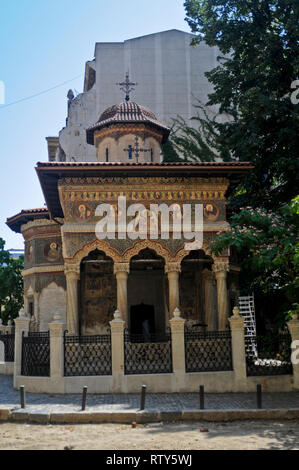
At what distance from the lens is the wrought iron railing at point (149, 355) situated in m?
12.1

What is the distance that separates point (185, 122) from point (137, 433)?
71.7 ft

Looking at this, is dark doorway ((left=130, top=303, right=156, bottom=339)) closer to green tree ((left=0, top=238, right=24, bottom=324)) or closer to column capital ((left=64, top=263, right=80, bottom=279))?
column capital ((left=64, top=263, right=80, bottom=279))

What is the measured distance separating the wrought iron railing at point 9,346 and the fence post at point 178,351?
21.0 feet

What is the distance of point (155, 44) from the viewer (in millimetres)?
28109

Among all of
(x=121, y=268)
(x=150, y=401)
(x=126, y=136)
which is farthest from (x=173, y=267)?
(x=126, y=136)

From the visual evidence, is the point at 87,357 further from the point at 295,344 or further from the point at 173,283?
the point at 295,344

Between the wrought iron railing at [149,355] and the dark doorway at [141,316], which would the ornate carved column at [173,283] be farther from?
the dark doorway at [141,316]

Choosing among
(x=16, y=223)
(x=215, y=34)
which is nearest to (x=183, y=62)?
(x=215, y=34)

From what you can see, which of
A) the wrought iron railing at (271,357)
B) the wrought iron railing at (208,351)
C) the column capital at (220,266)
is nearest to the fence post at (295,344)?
the wrought iron railing at (271,357)

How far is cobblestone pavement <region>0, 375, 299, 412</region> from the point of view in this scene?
32.5 feet

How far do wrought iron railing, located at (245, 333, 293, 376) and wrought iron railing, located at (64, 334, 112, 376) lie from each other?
3515 mm

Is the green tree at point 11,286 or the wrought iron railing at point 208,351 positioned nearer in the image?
the wrought iron railing at point 208,351

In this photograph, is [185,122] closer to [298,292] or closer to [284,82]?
[284,82]

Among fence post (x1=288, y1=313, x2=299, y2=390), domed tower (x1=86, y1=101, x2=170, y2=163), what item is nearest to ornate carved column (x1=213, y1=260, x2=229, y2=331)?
fence post (x1=288, y1=313, x2=299, y2=390)
